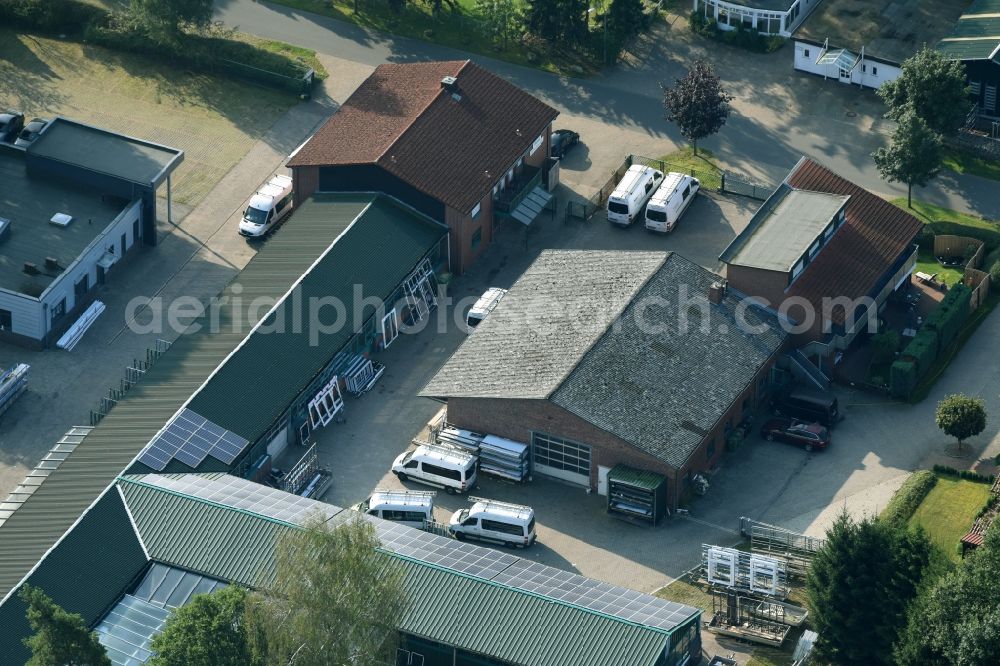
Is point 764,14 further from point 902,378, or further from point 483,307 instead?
point 902,378

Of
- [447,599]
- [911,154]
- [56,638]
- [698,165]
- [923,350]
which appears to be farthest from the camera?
[698,165]

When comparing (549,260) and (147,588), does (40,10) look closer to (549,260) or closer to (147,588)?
(549,260)

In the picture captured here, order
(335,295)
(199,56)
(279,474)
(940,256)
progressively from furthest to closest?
(199,56)
(940,256)
(335,295)
(279,474)

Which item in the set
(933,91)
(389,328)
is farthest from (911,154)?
(389,328)

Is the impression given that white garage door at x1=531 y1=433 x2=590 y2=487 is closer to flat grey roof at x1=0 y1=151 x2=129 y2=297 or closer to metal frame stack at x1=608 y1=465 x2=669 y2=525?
metal frame stack at x1=608 y1=465 x2=669 y2=525

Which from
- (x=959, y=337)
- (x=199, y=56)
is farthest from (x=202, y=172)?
(x=959, y=337)

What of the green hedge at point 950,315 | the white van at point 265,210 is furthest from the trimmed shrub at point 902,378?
the white van at point 265,210
